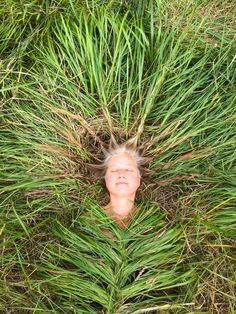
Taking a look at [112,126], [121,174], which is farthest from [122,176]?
[112,126]

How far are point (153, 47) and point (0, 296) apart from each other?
1.59m

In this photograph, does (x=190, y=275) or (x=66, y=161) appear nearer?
(x=190, y=275)

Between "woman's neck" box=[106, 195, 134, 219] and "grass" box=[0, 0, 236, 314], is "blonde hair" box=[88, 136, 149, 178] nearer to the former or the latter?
"grass" box=[0, 0, 236, 314]

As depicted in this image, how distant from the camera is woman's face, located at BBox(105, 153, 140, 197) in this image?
2527 mm

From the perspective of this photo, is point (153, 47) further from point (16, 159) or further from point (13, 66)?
point (16, 159)

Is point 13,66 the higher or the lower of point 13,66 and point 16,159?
the higher

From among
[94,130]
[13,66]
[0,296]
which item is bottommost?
[0,296]

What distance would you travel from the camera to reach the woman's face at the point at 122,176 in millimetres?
2527

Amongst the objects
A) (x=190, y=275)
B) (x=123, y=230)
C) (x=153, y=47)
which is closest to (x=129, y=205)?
(x=123, y=230)

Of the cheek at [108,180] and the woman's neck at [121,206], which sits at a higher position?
the cheek at [108,180]

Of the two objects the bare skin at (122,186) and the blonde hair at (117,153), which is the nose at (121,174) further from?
the blonde hair at (117,153)

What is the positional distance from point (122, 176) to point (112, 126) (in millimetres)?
346

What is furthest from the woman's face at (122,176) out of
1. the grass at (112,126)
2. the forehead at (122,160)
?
the grass at (112,126)

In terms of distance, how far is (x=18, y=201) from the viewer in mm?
2680
